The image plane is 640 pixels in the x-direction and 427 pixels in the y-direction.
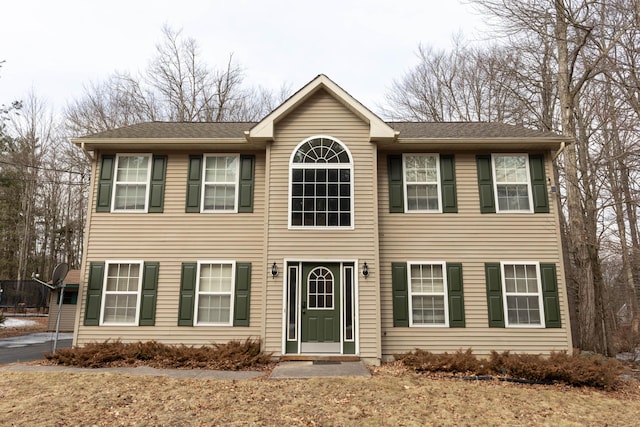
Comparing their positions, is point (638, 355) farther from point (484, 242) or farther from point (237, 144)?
point (237, 144)

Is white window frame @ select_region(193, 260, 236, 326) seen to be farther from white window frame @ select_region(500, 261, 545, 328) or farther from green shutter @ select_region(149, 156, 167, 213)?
white window frame @ select_region(500, 261, 545, 328)

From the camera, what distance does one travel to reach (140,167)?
971 centimetres

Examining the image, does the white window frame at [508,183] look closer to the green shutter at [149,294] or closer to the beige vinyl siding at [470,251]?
the beige vinyl siding at [470,251]

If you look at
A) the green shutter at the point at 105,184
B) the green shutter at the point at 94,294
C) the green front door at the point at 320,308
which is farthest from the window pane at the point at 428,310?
the green shutter at the point at 105,184

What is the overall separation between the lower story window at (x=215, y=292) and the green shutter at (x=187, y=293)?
0.12 meters

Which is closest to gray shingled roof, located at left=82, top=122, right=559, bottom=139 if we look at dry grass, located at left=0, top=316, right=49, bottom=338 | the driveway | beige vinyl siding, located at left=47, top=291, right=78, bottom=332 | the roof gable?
the roof gable

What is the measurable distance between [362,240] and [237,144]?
407cm

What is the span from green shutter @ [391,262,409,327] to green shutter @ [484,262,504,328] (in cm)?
200

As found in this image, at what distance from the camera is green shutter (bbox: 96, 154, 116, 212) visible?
31.0 feet

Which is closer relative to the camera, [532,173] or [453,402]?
[453,402]

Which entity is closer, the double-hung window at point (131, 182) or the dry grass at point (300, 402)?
the dry grass at point (300, 402)

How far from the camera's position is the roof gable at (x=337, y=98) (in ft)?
29.5

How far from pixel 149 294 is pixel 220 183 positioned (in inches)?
Result: 130

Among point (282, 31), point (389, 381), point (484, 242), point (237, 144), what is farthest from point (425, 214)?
point (282, 31)
